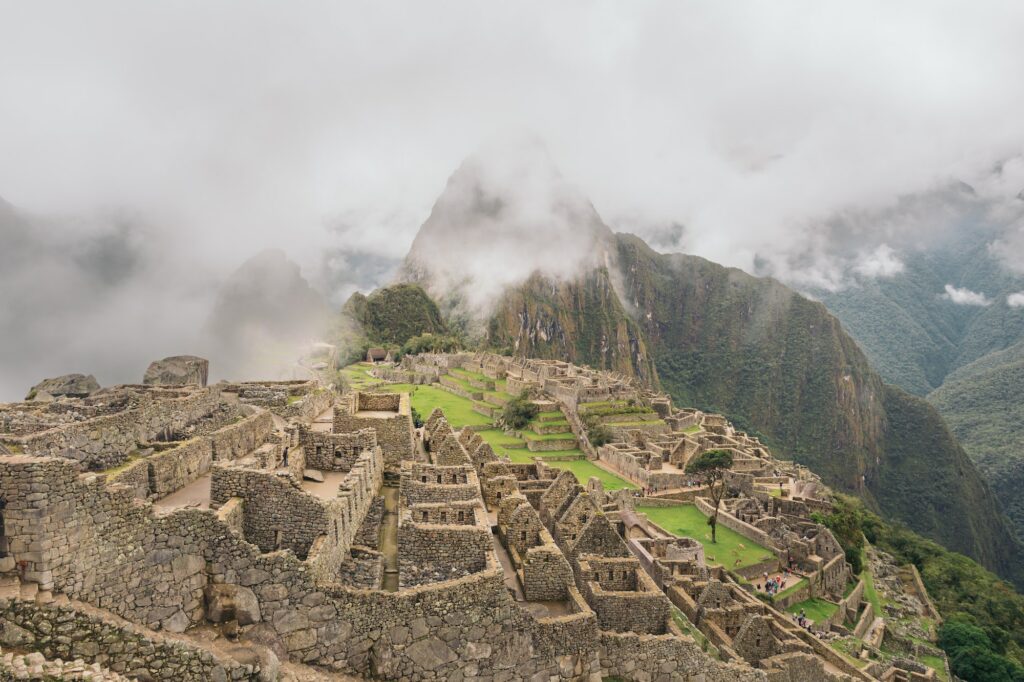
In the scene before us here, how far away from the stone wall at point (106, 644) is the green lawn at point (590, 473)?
118ft

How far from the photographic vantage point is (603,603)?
1223 cm

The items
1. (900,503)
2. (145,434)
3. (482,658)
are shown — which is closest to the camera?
(482,658)

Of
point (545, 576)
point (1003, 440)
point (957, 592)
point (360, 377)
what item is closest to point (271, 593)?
point (545, 576)

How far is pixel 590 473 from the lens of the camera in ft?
157

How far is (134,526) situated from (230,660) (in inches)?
79.5

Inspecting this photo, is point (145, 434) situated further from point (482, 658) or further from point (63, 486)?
point (482, 658)

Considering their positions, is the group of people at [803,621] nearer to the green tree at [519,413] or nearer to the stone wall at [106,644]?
the stone wall at [106,644]

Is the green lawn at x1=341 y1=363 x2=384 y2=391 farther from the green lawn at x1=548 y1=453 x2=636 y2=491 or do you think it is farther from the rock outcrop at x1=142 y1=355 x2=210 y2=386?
the rock outcrop at x1=142 y1=355 x2=210 y2=386

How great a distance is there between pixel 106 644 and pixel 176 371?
1823cm

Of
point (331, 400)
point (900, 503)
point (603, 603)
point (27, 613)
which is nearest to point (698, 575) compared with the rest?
point (603, 603)

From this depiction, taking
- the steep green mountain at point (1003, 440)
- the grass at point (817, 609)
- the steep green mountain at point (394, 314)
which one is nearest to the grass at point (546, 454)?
the grass at point (817, 609)

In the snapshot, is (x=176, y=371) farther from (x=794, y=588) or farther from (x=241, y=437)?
(x=794, y=588)

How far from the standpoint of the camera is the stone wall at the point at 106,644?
6566 mm

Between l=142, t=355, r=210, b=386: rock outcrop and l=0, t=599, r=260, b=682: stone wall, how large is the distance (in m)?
17.1
